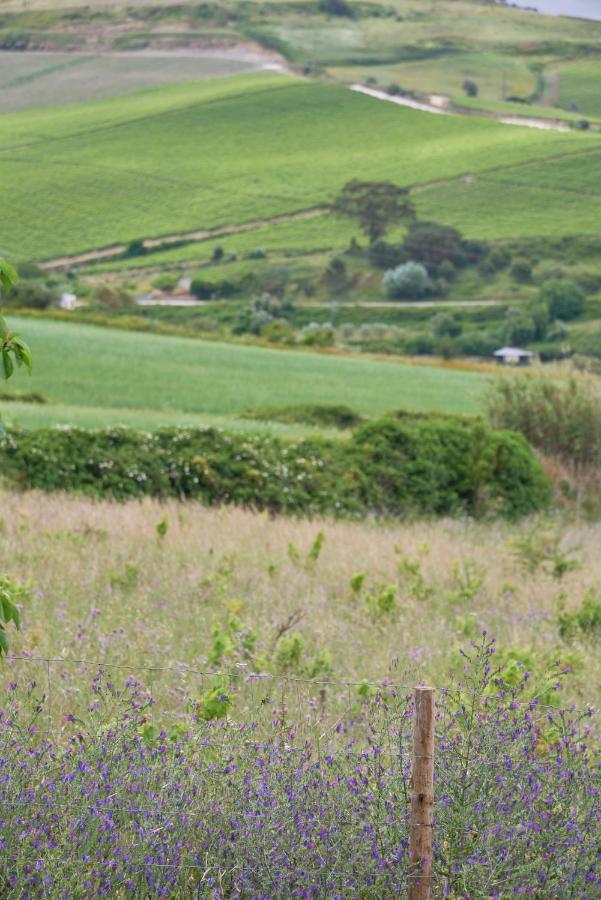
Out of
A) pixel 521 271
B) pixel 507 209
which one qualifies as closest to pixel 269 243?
pixel 521 271

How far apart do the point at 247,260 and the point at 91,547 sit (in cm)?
8164

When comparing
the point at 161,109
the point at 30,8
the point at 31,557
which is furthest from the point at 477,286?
the point at 31,557

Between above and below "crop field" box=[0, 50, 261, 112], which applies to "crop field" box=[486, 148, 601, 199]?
below

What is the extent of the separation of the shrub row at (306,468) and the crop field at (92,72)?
10316cm

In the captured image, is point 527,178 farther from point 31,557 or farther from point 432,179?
point 31,557

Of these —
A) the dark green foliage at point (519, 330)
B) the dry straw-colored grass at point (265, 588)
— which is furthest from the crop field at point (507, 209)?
the dry straw-colored grass at point (265, 588)

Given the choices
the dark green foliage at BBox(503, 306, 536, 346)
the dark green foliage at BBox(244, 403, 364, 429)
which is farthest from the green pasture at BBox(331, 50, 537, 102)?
the dark green foliage at BBox(244, 403, 364, 429)

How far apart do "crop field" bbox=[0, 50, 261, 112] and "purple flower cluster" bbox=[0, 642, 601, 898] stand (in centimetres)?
11387

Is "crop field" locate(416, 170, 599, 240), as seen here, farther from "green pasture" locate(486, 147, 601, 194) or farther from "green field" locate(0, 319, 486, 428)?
"green field" locate(0, 319, 486, 428)

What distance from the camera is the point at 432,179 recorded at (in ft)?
367

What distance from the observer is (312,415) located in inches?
1022

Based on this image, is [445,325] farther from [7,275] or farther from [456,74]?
[456,74]

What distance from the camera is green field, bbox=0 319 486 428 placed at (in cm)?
2906

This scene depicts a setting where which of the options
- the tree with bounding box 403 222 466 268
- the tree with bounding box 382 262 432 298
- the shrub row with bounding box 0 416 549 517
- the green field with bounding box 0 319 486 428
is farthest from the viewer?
the tree with bounding box 403 222 466 268
